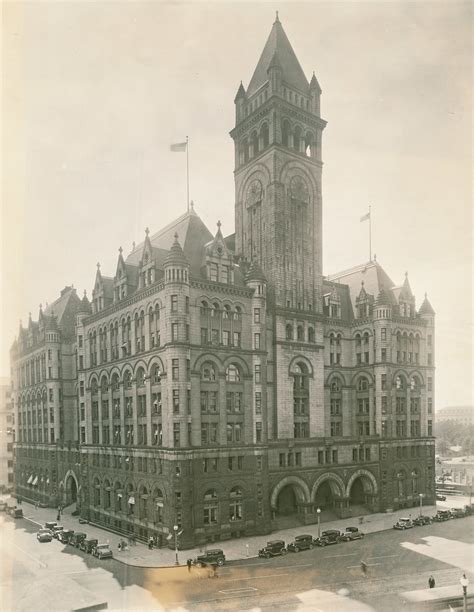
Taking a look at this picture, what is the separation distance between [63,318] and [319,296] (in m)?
31.1

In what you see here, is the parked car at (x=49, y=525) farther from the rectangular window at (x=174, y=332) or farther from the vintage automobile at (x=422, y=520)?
the vintage automobile at (x=422, y=520)

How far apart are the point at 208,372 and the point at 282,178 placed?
72.6 ft

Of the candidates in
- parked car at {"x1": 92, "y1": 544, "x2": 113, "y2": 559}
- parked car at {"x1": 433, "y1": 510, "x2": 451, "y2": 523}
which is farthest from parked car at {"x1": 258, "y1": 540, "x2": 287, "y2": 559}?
parked car at {"x1": 433, "y1": 510, "x2": 451, "y2": 523}

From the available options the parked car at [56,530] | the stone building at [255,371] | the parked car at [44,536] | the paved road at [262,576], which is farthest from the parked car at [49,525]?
the stone building at [255,371]

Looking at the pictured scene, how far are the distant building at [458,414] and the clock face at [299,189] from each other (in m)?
26.1

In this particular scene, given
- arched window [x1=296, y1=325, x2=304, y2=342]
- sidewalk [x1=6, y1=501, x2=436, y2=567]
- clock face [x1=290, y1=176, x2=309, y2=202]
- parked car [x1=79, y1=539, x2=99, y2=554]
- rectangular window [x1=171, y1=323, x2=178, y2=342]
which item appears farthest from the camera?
clock face [x1=290, y1=176, x2=309, y2=202]

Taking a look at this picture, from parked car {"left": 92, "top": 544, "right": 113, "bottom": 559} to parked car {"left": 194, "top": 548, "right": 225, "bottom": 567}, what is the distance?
7.21 m

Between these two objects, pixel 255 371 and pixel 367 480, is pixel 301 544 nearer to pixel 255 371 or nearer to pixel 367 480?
pixel 255 371

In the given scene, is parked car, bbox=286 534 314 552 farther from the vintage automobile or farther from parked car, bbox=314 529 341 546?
the vintage automobile

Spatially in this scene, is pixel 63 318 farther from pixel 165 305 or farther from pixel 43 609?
pixel 43 609

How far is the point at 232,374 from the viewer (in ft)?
172

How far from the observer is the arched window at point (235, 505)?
50.0 m

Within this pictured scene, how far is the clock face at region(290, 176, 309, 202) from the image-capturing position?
195 feet

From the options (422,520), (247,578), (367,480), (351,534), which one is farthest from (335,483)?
(247,578)
